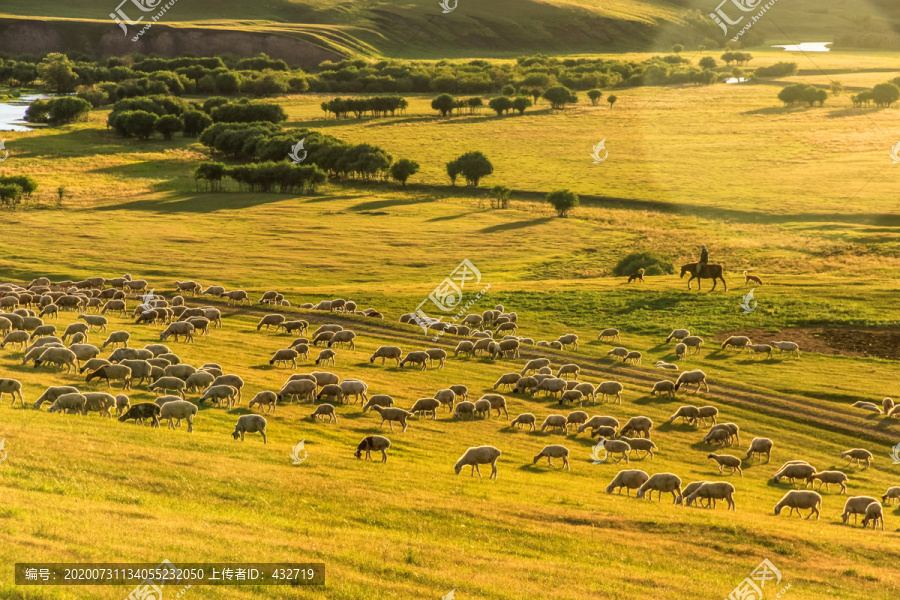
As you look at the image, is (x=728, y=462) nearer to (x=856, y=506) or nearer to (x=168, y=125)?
(x=856, y=506)

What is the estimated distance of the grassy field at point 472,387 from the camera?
1641 centimetres

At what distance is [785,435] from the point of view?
112ft

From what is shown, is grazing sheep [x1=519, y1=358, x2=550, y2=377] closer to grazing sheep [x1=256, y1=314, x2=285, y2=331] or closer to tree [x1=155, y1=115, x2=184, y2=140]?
grazing sheep [x1=256, y1=314, x2=285, y2=331]

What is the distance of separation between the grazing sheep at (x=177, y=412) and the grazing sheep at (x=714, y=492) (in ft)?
50.3

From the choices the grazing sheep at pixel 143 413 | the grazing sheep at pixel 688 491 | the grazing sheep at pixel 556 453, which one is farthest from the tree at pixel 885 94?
the grazing sheep at pixel 143 413

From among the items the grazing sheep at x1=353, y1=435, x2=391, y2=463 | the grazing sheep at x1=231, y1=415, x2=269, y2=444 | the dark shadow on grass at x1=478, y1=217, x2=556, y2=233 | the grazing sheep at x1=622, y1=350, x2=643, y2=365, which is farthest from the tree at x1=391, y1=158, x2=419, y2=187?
the grazing sheep at x1=353, y1=435, x2=391, y2=463

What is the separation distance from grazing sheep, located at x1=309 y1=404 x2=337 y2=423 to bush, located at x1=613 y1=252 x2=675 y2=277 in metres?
49.2

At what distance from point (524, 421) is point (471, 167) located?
3615 inches

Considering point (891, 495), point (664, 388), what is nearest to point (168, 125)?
point (664, 388)

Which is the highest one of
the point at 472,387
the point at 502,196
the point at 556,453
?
the point at 502,196

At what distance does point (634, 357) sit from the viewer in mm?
45031

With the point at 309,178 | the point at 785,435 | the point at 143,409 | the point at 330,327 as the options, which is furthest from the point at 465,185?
the point at 143,409

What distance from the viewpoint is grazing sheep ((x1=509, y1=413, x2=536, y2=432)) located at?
3180 cm

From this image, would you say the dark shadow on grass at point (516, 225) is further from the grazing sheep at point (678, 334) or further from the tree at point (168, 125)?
the tree at point (168, 125)
